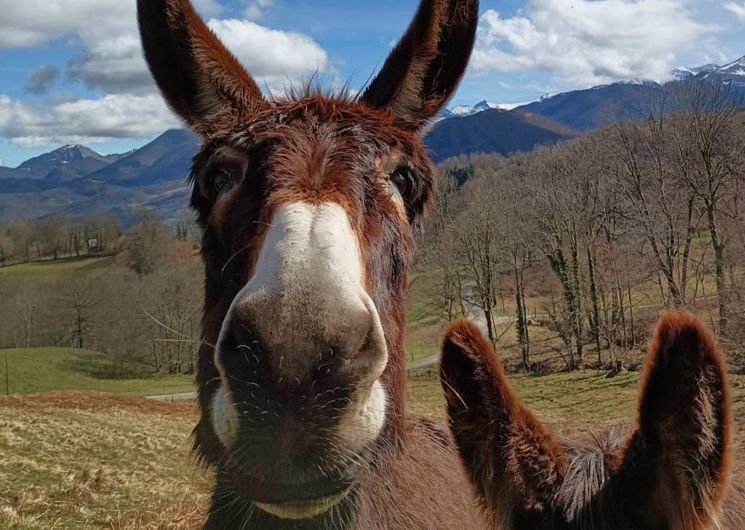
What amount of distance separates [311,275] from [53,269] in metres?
117

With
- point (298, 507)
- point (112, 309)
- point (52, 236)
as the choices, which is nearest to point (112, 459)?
point (298, 507)

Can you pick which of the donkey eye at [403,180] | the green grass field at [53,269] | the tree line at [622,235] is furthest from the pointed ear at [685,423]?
the green grass field at [53,269]

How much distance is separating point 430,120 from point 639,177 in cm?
3621

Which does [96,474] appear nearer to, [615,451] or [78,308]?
[615,451]

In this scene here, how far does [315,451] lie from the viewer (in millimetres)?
1994

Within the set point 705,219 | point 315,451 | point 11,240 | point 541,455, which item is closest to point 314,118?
point 315,451

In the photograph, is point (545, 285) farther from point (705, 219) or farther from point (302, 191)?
point (302, 191)

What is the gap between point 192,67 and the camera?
3.50 meters

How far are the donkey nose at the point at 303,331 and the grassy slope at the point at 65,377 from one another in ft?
165

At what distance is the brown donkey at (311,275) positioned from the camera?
194 centimetres

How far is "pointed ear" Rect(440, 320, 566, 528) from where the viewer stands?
7.04 feet

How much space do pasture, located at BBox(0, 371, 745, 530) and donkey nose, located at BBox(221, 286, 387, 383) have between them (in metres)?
0.88

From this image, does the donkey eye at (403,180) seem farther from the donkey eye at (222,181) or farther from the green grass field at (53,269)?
the green grass field at (53,269)

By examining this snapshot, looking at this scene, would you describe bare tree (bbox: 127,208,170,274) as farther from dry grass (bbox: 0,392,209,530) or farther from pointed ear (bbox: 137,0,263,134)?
pointed ear (bbox: 137,0,263,134)
